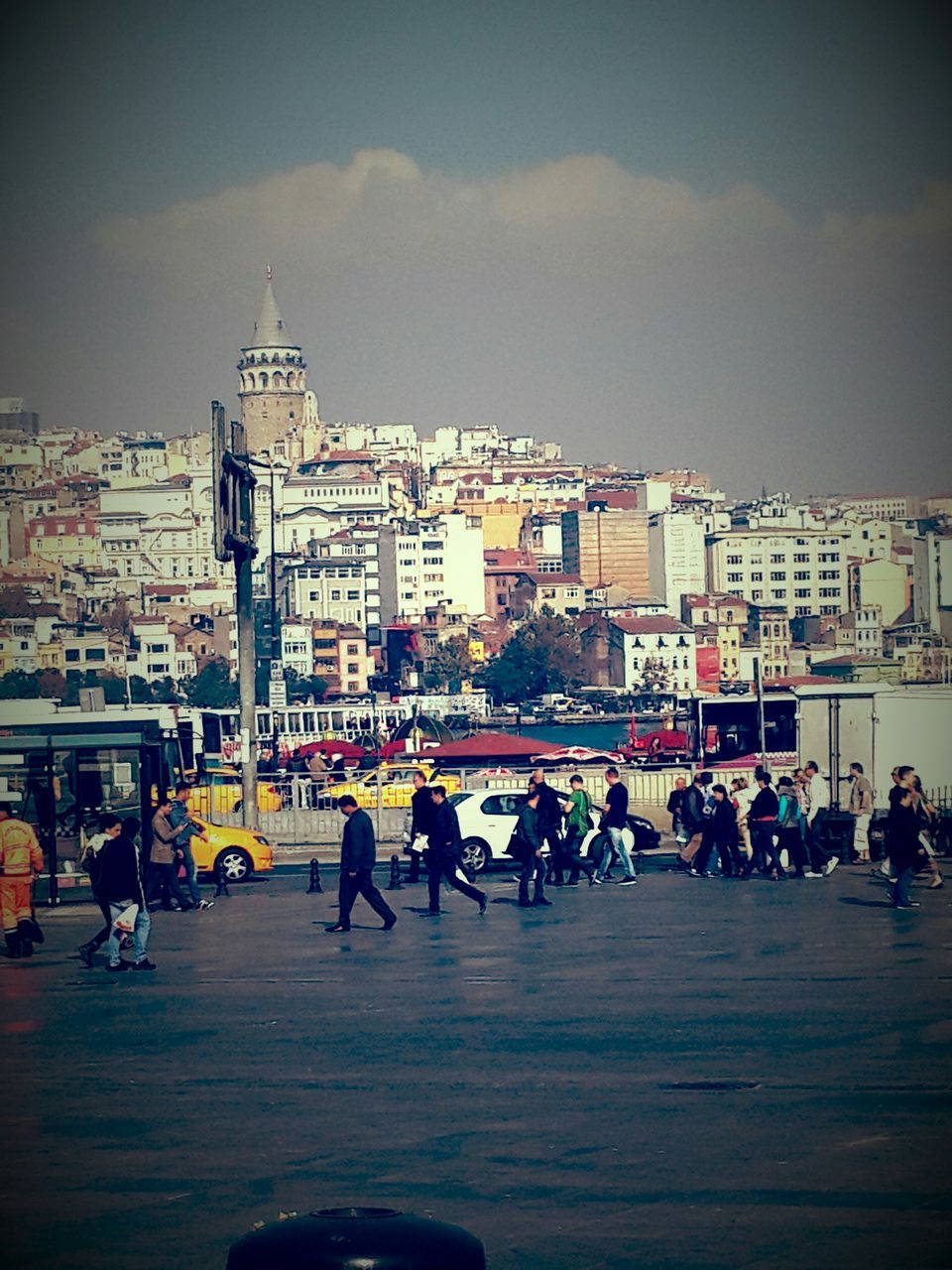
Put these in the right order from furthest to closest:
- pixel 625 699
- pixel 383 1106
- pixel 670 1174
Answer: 1. pixel 625 699
2. pixel 383 1106
3. pixel 670 1174

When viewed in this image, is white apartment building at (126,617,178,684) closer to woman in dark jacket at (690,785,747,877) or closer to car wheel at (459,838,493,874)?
car wheel at (459,838,493,874)

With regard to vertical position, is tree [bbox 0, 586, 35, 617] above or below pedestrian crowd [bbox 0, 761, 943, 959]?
above

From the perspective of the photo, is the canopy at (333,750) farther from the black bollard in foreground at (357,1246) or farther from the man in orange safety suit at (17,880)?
the black bollard in foreground at (357,1246)

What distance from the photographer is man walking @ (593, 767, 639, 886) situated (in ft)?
79.5

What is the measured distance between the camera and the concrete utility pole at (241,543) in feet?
106

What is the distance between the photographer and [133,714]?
2645 cm

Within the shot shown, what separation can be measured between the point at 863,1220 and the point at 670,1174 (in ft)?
3.62

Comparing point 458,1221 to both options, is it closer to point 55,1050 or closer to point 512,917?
point 55,1050

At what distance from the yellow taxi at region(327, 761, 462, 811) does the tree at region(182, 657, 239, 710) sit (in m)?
125

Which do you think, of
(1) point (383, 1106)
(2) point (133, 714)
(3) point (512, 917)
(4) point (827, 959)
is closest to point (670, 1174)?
(1) point (383, 1106)

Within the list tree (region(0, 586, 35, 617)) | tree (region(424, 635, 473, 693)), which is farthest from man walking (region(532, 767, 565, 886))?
tree (region(424, 635, 473, 693))

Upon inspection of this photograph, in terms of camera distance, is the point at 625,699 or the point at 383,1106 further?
the point at 625,699

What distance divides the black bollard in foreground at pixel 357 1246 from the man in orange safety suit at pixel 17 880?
42.1 feet

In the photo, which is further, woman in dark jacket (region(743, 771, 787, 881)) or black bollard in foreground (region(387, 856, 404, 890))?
black bollard in foreground (region(387, 856, 404, 890))
